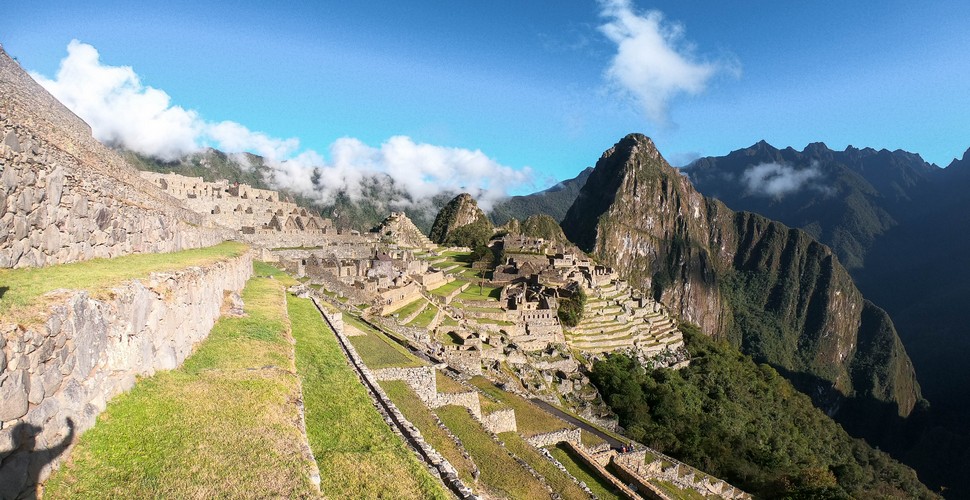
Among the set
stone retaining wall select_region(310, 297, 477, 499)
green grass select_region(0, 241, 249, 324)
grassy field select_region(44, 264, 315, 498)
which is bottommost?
stone retaining wall select_region(310, 297, 477, 499)

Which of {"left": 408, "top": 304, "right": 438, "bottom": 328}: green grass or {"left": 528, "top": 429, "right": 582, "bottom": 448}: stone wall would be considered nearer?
{"left": 528, "top": 429, "right": 582, "bottom": 448}: stone wall

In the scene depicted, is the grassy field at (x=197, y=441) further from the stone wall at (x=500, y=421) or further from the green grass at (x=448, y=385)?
the stone wall at (x=500, y=421)

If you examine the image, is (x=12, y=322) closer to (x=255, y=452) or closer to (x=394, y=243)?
(x=255, y=452)

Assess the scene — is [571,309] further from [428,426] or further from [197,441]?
[197,441]

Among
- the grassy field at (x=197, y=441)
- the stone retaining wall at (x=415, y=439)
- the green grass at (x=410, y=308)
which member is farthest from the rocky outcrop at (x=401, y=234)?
the grassy field at (x=197, y=441)

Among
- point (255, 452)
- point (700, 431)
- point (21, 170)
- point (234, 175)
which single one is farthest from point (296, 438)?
point (234, 175)

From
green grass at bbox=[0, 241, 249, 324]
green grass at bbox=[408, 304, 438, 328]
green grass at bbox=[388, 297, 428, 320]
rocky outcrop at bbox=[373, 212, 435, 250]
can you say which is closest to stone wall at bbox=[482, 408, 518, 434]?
green grass at bbox=[0, 241, 249, 324]

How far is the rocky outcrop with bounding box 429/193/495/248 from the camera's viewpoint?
91.2 metres

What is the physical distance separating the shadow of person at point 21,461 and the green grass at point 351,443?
10.9ft

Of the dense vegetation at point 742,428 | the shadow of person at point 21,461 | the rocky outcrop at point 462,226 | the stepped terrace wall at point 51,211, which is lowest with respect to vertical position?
the dense vegetation at point 742,428

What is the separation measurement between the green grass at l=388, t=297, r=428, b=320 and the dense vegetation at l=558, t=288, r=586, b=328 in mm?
17842

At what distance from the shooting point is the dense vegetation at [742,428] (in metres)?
34.6

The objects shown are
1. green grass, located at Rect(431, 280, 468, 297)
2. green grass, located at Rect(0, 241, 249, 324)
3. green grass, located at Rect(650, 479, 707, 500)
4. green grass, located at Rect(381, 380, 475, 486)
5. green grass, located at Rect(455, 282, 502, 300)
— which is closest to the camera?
green grass, located at Rect(0, 241, 249, 324)

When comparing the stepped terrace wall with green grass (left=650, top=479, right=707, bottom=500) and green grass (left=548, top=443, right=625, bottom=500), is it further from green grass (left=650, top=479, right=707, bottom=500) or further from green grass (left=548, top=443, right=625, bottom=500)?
green grass (left=650, top=479, right=707, bottom=500)
